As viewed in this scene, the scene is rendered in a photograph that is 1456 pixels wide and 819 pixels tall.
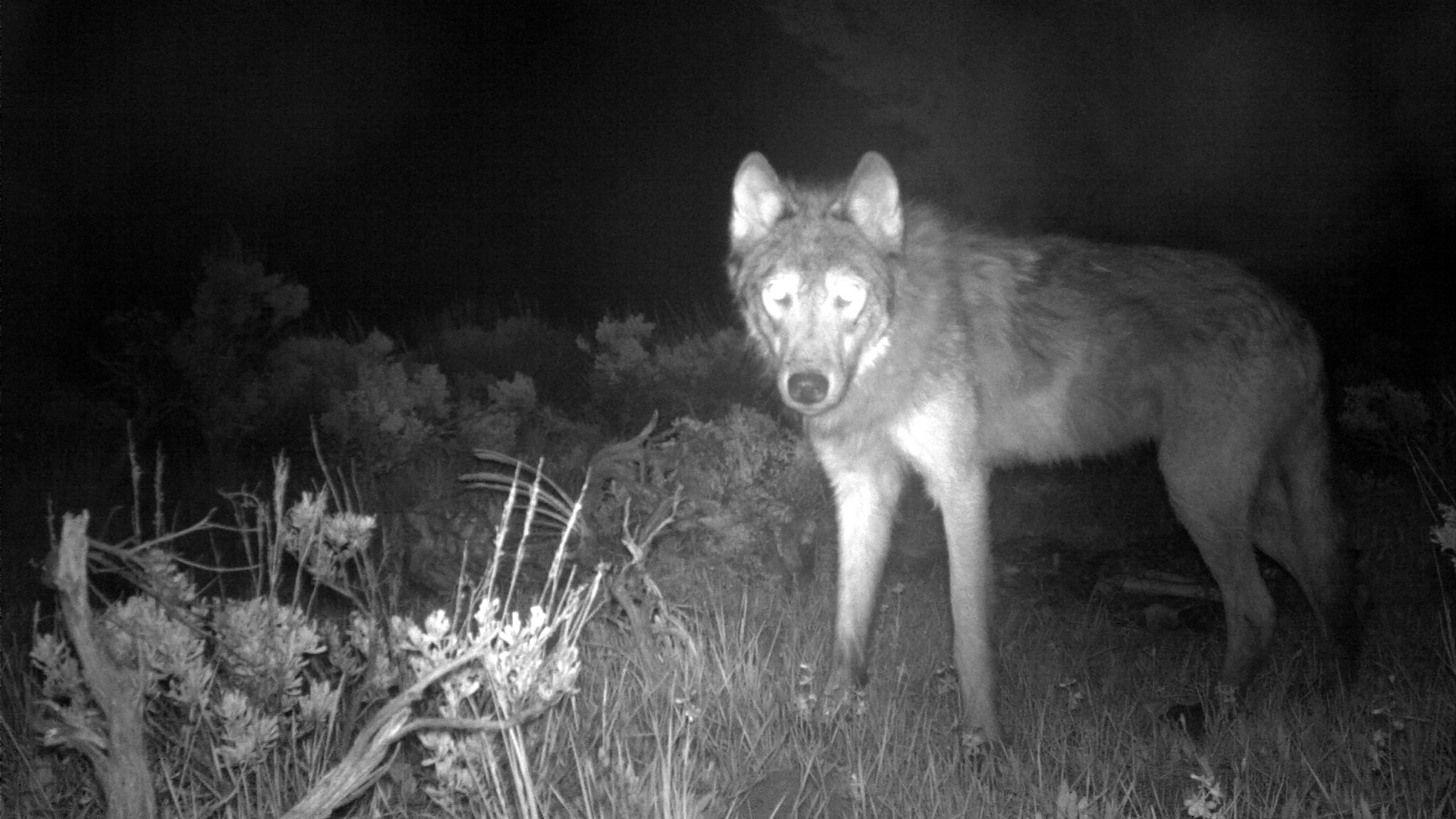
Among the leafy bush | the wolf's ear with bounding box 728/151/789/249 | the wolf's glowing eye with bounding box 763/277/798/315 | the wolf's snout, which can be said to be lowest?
the leafy bush

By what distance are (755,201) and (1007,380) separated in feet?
4.41

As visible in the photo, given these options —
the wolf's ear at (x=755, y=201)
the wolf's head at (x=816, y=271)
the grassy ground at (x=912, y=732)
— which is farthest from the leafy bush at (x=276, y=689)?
the wolf's ear at (x=755, y=201)

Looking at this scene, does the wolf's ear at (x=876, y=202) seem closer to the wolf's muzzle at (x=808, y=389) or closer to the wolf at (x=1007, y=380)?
the wolf at (x=1007, y=380)

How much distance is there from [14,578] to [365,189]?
14.1m

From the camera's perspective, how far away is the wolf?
15.0ft

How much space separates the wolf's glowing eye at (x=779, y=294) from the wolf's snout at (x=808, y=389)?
0.36 m

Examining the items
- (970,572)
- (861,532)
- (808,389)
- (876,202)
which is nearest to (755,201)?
(876,202)

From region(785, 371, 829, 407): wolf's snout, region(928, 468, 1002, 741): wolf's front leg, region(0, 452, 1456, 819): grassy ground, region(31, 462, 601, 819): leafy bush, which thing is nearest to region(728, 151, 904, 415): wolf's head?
region(785, 371, 829, 407): wolf's snout

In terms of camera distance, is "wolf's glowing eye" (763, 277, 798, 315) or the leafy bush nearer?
the leafy bush

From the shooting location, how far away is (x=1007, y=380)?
5.13 m

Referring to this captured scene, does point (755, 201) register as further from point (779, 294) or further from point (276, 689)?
point (276, 689)

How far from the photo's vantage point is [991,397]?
5066 mm

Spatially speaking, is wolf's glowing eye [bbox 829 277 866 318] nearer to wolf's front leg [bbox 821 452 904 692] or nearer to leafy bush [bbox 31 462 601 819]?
wolf's front leg [bbox 821 452 904 692]

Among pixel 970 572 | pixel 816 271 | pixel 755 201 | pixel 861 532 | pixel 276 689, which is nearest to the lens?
pixel 276 689
